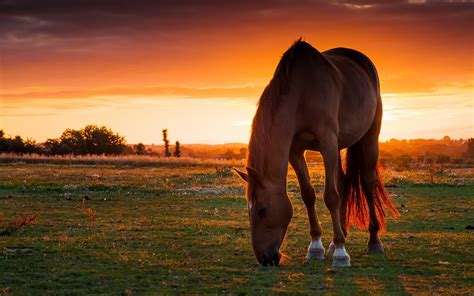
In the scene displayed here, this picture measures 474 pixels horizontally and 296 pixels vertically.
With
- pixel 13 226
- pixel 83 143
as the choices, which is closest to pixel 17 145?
pixel 83 143

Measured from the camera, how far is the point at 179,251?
9359 mm

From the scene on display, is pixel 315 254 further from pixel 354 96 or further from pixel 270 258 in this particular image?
pixel 354 96

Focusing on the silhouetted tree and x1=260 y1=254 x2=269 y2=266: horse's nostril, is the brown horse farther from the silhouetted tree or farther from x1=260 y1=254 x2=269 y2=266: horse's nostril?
the silhouetted tree

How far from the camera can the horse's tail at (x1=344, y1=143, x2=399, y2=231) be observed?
10180 mm

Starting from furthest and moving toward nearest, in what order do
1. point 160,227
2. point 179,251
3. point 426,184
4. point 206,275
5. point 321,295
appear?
point 426,184 < point 160,227 < point 179,251 < point 206,275 < point 321,295

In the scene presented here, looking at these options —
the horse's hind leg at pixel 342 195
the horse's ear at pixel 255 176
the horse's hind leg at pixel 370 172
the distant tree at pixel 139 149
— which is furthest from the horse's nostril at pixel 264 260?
the distant tree at pixel 139 149

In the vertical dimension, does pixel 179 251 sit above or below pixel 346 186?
below

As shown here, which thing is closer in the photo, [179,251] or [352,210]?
[179,251]

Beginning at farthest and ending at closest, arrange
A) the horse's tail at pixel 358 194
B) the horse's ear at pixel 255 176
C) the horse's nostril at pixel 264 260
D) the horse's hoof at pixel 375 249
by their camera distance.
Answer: the horse's tail at pixel 358 194
the horse's hoof at pixel 375 249
the horse's nostril at pixel 264 260
the horse's ear at pixel 255 176

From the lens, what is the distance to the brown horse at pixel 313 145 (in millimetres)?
7605

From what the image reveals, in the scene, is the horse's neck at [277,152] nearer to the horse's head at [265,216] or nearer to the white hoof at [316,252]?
the horse's head at [265,216]

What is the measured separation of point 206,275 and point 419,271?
280 centimetres

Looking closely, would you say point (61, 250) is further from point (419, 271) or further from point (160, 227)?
point (419, 271)

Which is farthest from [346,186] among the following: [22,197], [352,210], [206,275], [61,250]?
[22,197]
